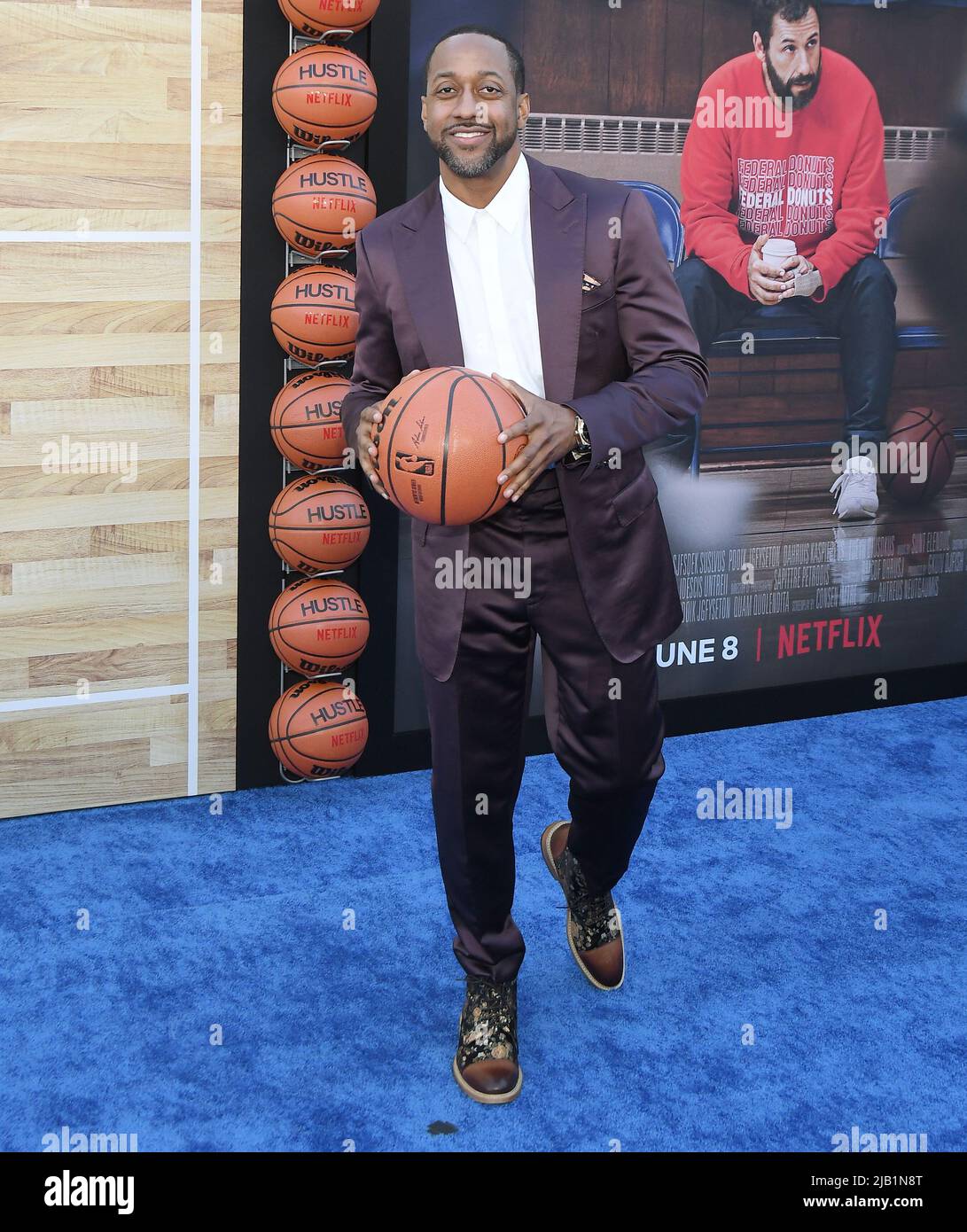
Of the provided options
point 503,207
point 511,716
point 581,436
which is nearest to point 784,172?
point 503,207

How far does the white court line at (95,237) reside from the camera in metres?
3.75

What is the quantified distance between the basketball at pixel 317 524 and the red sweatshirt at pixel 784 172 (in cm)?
140

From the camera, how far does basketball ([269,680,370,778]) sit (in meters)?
4.12

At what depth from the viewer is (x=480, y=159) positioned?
260 centimetres

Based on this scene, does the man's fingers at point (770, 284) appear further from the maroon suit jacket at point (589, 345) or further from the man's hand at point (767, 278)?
the maroon suit jacket at point (589, 345)

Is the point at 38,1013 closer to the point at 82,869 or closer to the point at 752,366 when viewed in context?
the point at 82,869

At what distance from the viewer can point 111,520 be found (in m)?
4.03

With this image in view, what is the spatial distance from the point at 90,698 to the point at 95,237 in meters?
1.25

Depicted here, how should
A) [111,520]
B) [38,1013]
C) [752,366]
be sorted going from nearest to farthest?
[38,1013] → [111,520] → [752,366]

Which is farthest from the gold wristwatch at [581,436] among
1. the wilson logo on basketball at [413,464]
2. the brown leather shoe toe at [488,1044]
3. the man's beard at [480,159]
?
the brown leather shoe toe at [488,1044]

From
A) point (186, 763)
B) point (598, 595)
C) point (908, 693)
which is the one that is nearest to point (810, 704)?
point (908, 693)

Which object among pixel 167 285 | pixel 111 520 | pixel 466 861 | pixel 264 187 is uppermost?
pixel 264 187

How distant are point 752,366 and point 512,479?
234cm

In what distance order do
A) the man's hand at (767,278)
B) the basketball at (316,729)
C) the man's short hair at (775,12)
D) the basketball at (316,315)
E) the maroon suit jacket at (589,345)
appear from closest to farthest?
the maroon suit jacket at (589,345) → the basketball at (316,315) → the basketball at (316,729) → the man's short hair at (775,12) → the man's hand at (767,278)
